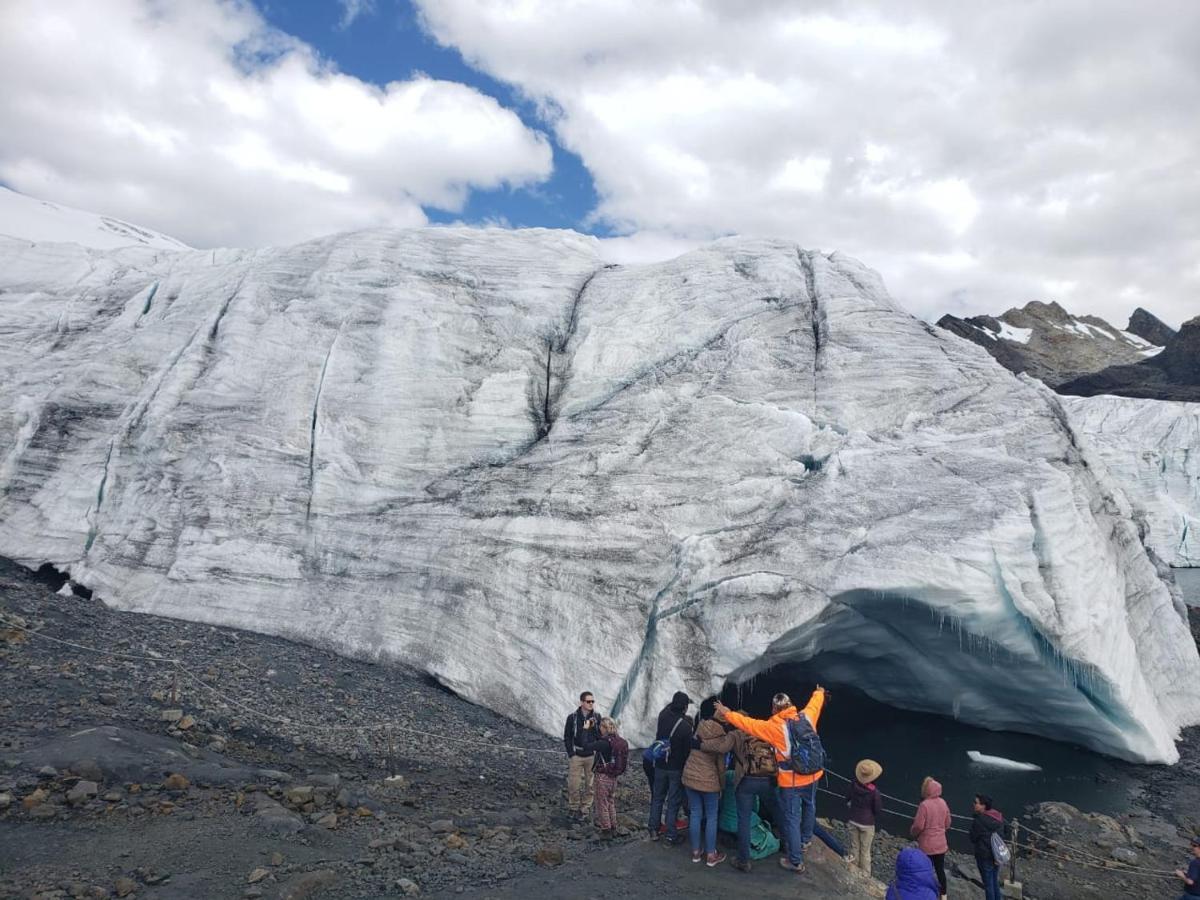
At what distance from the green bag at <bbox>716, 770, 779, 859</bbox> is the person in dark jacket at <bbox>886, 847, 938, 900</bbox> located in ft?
5.21

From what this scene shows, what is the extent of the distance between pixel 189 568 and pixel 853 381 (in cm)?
1206

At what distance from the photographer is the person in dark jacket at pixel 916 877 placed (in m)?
4.88

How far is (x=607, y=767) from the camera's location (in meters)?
7.19

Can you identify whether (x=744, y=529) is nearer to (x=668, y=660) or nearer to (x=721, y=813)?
(x=668, y=660)

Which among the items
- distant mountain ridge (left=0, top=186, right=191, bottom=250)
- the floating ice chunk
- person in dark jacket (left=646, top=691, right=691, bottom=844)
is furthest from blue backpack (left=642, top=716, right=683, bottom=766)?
distant mountain ridge (left=0, top=186, right=191, bottom=250)

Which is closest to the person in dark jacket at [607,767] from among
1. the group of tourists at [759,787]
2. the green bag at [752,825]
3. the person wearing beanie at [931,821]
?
the group of tourists at [759,787]

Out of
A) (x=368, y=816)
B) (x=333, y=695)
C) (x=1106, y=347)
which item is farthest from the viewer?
(x=1106, y=347)

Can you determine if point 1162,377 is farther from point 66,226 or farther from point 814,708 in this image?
point 66,226

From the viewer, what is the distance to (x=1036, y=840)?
9.93 metres

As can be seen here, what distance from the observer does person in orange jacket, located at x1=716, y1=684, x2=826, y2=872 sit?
19.9 feet

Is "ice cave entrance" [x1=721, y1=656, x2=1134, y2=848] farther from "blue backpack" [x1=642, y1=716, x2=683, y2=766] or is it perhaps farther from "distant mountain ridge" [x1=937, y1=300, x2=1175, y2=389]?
"distant mountain ridge" [x1=937, y1=300, x2=1175, y2=389]

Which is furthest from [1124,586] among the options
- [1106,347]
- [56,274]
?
[1106,347]

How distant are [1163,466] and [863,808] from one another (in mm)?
39059

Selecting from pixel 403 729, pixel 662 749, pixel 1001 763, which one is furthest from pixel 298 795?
pixel 1001 763
